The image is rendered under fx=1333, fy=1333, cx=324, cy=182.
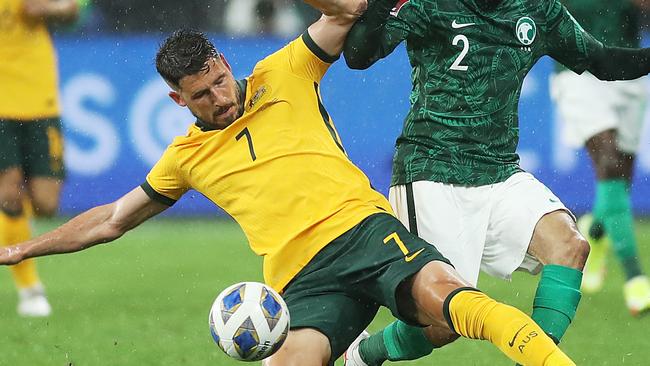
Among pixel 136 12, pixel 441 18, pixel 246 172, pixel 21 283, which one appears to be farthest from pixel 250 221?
pixel 136 12

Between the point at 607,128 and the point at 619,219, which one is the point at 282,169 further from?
the point at 607,128

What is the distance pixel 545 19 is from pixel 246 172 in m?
1.37

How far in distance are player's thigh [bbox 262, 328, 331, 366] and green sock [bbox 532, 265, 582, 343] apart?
0.82 m

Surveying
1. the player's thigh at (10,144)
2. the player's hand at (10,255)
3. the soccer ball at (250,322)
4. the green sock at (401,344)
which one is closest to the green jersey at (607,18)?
the green sock at (401,344)

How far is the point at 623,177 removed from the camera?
27.0 ft

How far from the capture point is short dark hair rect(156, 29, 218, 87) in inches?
194

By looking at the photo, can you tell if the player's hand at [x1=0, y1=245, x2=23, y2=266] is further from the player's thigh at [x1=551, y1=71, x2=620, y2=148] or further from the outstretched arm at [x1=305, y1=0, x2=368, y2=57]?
the player's thigh at [x1=551, y1=71, x2=620, y2=148]

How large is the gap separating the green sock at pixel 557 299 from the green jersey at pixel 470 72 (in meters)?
0.51

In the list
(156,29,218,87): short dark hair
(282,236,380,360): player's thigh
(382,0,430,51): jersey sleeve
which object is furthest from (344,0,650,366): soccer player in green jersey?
(156,29,218,87): short dark hair

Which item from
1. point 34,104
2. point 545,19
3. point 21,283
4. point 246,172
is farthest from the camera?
point 34,104

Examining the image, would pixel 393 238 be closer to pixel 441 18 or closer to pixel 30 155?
pixel 441 18

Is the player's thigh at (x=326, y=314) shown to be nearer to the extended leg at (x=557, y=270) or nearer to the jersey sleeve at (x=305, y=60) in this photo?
the extended leg at (x=557, y=270)

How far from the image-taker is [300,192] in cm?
495

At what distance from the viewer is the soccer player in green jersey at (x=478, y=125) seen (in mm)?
5225
